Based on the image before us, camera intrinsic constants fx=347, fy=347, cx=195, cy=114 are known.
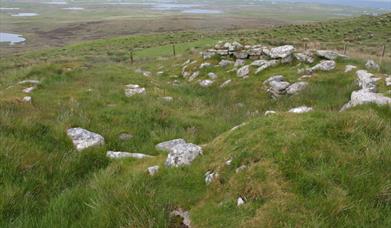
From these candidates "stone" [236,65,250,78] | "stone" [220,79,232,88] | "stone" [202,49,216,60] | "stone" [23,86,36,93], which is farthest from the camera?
"stone" [202,49,216,60]

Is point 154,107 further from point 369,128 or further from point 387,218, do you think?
point 387,218

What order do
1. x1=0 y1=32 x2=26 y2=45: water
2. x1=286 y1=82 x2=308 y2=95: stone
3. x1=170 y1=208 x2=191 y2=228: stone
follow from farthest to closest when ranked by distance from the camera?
x1=0 y1=32 x2=26 y2=45: water < x1=286 y1=82 x2=308 y2=95: stone < x1=170 y1=208 x2=191 y2=228: stone

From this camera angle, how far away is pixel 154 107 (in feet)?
35.1

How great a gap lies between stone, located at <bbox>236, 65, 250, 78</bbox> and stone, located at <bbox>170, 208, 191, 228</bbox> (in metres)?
12.9

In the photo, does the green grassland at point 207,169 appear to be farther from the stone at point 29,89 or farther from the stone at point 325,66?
the stone at point 325,66

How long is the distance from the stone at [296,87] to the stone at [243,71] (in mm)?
3460

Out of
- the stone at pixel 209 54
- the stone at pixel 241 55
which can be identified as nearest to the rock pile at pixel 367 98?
the stone at pixel 241 55

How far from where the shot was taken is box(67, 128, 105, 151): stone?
723 centimetres

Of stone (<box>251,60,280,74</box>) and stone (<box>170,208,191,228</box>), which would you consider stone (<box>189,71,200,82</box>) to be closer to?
stone (<box>251,60,280,74</box>)

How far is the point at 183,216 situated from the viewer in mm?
4574

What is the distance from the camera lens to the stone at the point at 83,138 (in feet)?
23.7

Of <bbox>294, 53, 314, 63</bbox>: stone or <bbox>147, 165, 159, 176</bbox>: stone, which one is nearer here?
<bbox>147, 165, 159, 176</bbox>: stone

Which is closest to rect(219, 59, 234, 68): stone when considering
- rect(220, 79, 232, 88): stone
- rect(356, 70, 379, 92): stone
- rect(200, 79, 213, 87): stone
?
rect(200, 79, 213, 87): stone

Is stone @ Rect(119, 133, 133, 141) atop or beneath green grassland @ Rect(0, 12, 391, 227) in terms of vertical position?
beneath
